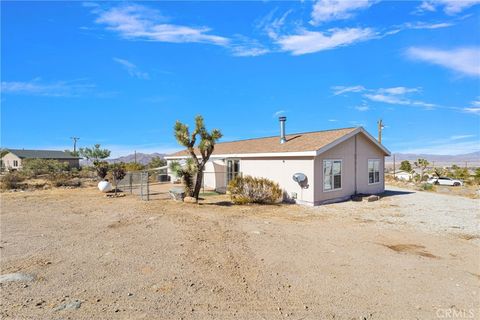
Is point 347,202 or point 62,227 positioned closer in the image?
point 62,227

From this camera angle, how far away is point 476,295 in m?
3.99

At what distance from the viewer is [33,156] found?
51.8 metres

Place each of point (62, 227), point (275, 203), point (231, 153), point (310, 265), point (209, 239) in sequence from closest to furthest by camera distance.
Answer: point (310, 265) → point (209, 239) → point (62, 227) → point (275, 203) → point (231, 153)

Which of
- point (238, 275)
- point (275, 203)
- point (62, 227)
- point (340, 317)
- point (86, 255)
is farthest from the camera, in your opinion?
point (275, 203)

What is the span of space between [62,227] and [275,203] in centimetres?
836

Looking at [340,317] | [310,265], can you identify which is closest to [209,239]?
[310,265]

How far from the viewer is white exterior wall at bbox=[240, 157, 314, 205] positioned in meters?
12.4

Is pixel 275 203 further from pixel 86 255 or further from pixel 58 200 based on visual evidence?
pixel 58 200

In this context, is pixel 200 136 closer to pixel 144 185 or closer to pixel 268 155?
pixel 268 155

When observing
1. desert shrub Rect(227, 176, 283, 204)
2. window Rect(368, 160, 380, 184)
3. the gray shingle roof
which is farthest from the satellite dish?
the gray shingle roof

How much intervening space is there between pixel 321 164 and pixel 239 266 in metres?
8.54

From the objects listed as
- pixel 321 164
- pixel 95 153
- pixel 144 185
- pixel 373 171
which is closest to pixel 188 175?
pixel 321 164

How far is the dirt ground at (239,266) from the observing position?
12.0 feet

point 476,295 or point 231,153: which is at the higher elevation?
point 231,153
